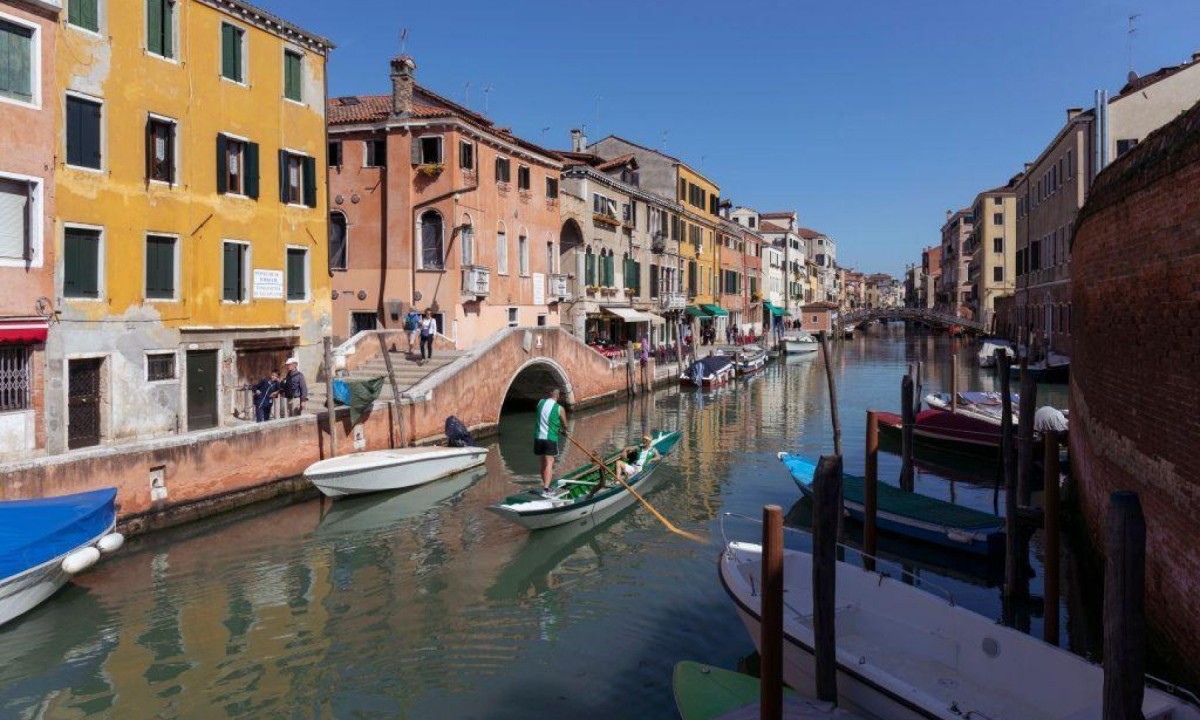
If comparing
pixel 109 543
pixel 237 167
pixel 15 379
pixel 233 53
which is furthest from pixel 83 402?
pixel 233 53

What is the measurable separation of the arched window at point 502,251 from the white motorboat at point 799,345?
32035 mm

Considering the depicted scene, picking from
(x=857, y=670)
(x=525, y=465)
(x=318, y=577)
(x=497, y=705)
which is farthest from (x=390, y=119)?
(x=857, y=670)

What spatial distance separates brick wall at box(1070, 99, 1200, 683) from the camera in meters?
6.78

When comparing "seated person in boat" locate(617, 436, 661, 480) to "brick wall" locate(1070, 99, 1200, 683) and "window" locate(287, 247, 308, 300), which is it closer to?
"brick wall" locate(1070, 99, 1200, 683)

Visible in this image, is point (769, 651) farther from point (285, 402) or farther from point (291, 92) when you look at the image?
point (291, 92)

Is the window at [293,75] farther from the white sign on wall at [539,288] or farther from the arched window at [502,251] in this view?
the white sign on wall at [539,288]

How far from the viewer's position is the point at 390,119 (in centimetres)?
2531

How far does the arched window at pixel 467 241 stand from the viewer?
84.1ft

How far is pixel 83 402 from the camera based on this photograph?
14695 millimetres

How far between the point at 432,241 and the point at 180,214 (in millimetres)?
9739

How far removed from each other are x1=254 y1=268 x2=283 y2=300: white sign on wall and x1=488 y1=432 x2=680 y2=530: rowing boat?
766 centimetres

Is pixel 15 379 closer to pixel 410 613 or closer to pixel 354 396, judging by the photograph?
pixel 354 396

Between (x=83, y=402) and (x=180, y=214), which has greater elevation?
(x=180, y=214)

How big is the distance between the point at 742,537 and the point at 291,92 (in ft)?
44.5
